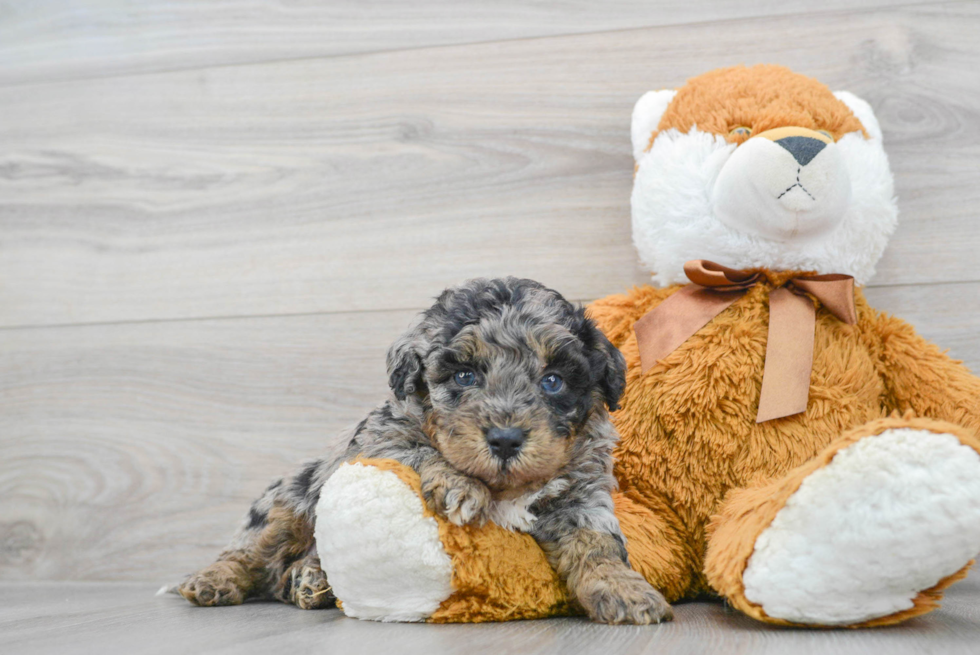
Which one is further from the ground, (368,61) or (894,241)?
(368,61)

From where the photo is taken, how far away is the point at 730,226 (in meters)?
1.42

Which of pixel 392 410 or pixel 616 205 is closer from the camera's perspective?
pixel 392 410

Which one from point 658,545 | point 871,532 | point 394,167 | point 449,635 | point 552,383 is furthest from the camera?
point 394,167

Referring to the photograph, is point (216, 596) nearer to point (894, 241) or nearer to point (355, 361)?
point (355, 361)

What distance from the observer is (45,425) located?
2.07 metres

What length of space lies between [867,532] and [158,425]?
1.67 m

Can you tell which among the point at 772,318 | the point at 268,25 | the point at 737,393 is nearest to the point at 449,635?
the point at 737,393

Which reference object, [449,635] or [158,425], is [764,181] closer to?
[449,635]

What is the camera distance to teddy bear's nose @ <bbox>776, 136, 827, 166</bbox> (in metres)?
1.34

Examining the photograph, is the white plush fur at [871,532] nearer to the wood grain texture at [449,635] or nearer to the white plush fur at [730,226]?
the wood grain texture at [449,635]

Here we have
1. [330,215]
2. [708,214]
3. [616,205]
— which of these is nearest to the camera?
[708,214]

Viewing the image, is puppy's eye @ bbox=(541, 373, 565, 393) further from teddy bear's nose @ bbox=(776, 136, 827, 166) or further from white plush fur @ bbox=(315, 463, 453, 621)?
teddy bear's nose @ bbox=(776, 136, 827, 166)

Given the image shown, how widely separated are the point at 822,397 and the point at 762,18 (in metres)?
0.93

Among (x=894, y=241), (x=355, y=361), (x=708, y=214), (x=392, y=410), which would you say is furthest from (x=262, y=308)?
(x=894, y=241)
